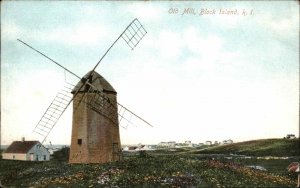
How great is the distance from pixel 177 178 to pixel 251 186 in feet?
10.8

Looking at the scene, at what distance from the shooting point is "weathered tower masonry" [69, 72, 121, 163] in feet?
81.2

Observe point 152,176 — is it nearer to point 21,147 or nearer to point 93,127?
point 93,127

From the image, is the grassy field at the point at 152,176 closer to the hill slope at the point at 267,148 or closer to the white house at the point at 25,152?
the hill slope at the point at 267,148

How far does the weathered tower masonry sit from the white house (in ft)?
109

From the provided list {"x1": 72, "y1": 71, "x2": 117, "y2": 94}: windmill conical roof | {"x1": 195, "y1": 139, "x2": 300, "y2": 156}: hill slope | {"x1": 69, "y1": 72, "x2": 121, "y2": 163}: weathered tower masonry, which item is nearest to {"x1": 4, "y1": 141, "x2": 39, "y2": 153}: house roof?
{"x1": 195, "y1": 139, "x2": 300, "y2": 156}: hill slope

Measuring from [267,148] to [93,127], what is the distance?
2626cm

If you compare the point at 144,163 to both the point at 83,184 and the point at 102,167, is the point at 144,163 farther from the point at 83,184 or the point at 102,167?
the point at 83,184

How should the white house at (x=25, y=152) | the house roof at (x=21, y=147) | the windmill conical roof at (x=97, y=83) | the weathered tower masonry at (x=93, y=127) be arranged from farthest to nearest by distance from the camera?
the house roof at (x=21, y=147) → the white house at (x=25, y=152) → the windmill conical roof at (x=97, y=83) → the weathered tower masonry at (x=93, y=127)

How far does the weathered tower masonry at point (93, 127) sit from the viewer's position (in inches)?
974

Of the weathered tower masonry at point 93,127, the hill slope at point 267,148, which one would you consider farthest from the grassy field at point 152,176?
the hill slope at point 267,148

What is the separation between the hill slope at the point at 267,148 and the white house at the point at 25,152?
26090 millimetres

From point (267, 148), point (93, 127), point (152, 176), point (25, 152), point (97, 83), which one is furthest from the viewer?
point (25, 152)

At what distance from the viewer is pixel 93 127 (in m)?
24.8

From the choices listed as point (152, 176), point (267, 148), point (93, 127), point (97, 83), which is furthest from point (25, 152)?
point (152, 176)
